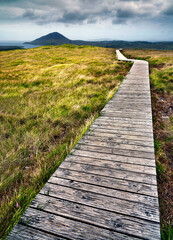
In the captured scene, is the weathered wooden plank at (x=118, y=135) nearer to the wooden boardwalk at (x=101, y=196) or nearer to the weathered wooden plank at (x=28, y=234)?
the wooden boardwalk at (x=101, y=196)

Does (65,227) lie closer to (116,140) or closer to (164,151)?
(116,140)

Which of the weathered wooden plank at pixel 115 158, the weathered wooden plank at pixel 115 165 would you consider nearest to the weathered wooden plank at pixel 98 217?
the weathered wooden plank at pixel 115 165

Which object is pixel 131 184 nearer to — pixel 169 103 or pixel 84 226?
pixel 84 226

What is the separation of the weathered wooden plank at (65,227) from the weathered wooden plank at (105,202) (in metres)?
0.26

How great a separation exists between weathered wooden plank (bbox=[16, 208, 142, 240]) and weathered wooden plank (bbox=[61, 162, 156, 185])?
2.74 ft

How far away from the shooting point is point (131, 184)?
2176 mm

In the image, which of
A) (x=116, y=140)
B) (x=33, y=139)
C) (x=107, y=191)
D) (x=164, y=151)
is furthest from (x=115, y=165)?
(x=33, y=139)

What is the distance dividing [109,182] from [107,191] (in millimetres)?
173

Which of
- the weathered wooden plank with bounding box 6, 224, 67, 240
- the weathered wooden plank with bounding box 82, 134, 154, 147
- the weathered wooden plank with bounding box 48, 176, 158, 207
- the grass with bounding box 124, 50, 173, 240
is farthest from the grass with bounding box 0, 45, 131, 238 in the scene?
the grass with bounding box 124, 50, 173, 240

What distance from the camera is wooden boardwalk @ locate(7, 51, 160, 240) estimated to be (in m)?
1.62

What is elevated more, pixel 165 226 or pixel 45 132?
pixel 45 132

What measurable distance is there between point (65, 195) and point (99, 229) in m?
0.62

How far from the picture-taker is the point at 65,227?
1644mm

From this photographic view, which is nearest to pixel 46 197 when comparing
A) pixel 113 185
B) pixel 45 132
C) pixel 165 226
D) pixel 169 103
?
pixel 113 185
